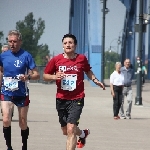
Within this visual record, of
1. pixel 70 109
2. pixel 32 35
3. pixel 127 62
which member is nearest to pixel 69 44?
pixel 70 109

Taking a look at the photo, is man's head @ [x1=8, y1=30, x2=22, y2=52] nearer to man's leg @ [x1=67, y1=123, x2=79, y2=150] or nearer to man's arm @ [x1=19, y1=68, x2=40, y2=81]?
man's arm @ [x1=19, y1=68, x2=40, y2=81]

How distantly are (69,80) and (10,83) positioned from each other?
878 millimetres

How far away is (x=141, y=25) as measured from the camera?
89.7ft

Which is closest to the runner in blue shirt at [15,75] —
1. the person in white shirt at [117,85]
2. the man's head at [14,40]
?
the man's head at [14,40]

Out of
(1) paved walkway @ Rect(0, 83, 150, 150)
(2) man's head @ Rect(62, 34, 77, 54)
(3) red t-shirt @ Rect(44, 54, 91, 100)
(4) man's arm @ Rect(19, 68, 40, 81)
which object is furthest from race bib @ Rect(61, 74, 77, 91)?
(1) paved walkway @ Rect(0, 83, 150, 150)

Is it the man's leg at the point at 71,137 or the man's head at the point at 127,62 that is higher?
the man's head at the point at 127,62

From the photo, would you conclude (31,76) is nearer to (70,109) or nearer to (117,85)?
(70,109)

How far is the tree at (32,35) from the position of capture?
115 m

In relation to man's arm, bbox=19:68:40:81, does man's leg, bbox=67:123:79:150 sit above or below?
below

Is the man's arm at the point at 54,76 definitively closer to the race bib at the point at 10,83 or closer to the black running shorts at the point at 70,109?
the black running shorts at the point at 70,109

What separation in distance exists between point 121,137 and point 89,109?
9.49 meters

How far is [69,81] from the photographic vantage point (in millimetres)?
9805

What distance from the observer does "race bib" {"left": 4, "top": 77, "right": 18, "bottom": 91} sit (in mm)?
10188

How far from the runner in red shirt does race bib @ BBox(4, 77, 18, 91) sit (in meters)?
0.48
